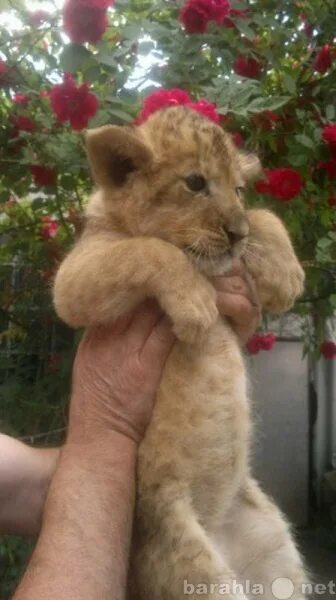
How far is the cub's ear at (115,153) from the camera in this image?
6.33ft

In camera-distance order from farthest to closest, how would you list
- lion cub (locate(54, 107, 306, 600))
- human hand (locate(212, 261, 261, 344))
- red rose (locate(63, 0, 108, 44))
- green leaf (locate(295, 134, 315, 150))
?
green leaf (locate(295, 134, 315, 150))
red rose (locate(63, 0, 108, 44))
human hand (locate(212, 261, 261, 344))
lion cub (locate(54, 107, 306, 600))

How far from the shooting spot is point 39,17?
2600 mm

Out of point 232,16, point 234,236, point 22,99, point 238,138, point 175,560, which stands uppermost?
point 232,16

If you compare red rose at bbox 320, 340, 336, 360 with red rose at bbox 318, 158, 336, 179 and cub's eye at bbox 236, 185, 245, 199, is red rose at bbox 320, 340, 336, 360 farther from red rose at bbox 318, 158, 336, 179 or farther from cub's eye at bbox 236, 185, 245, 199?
cub's eye at bbox 236, 185, 245, 199

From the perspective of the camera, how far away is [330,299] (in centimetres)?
271

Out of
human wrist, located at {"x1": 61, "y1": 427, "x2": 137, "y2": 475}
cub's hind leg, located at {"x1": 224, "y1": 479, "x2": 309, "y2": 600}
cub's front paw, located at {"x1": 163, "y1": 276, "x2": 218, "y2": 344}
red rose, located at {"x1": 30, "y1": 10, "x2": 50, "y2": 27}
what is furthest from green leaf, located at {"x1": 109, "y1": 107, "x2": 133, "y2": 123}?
cub's hind leg, located at {"x1": 224, "y1": 479, "x2": 309, "y2": 600}

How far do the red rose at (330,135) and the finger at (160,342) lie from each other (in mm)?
814

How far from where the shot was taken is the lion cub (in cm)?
176

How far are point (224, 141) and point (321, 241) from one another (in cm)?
52

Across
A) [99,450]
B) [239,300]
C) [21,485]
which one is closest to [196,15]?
[239,300]

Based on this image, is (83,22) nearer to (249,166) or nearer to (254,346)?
(249,166)

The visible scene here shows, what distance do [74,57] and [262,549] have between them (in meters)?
1.46

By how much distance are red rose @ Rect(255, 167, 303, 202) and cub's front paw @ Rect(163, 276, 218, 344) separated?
55 cm

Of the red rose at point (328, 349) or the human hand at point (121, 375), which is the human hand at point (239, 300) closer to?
the human hand at point (121, 375)
